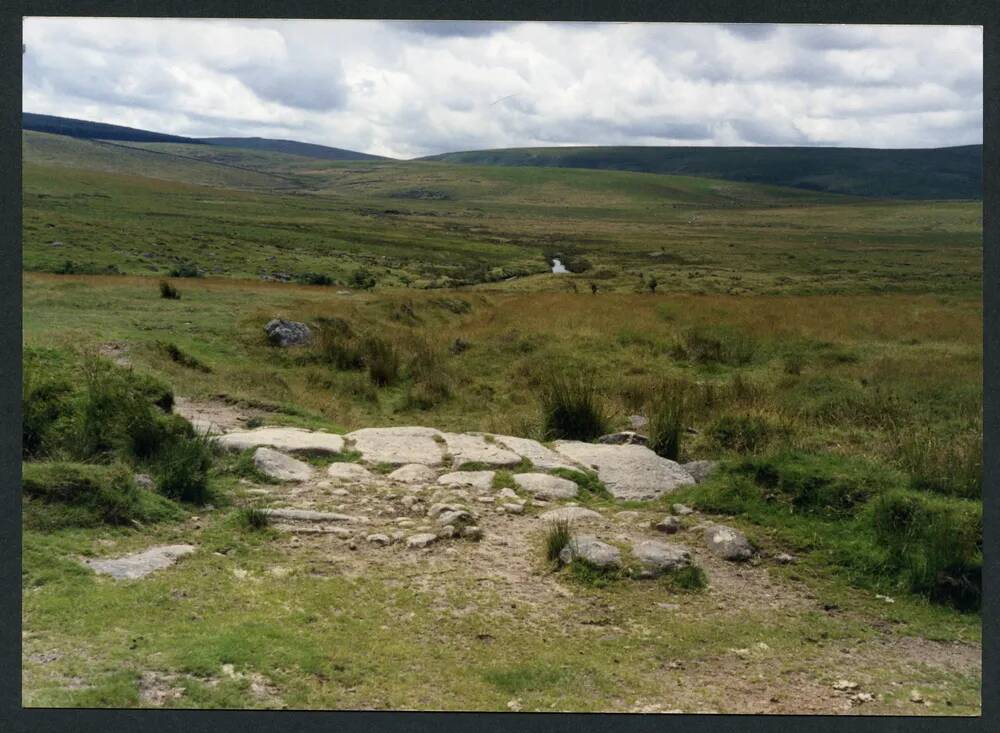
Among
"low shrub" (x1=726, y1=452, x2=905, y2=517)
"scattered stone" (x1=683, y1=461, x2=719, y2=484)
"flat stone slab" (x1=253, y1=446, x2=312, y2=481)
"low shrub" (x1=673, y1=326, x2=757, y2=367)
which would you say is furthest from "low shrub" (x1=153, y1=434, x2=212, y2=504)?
"low shrub" (x1=673, y1=326, x2=757, y2=367)

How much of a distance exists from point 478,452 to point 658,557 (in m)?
2.95

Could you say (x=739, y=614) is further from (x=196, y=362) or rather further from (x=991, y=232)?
(x=196, y=362)

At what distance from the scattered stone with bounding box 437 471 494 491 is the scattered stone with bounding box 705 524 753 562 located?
2.13 metres

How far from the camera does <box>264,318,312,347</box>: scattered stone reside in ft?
50.9

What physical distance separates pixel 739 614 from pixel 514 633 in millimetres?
1650

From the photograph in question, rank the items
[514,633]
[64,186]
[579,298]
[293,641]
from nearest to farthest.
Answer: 1. [293,641]
2. [514,633]
3. [579,298]
4. [64,186]

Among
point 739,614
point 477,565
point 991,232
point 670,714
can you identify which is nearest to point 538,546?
point 477,565

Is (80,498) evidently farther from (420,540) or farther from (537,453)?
(537,453)

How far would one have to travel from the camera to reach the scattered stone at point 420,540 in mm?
6375

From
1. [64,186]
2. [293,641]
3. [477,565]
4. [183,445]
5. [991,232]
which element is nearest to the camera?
[991,232]

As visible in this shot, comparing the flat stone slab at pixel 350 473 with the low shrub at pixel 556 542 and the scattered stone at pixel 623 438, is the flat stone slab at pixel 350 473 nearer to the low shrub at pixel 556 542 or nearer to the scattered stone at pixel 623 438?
the low shrub at pixel 556 542

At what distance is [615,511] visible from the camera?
7387mm

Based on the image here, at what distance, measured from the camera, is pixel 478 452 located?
8.62 meters

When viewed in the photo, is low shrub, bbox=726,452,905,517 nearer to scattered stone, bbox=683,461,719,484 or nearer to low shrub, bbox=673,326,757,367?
scattered stone, bbox=683,461,719,484
